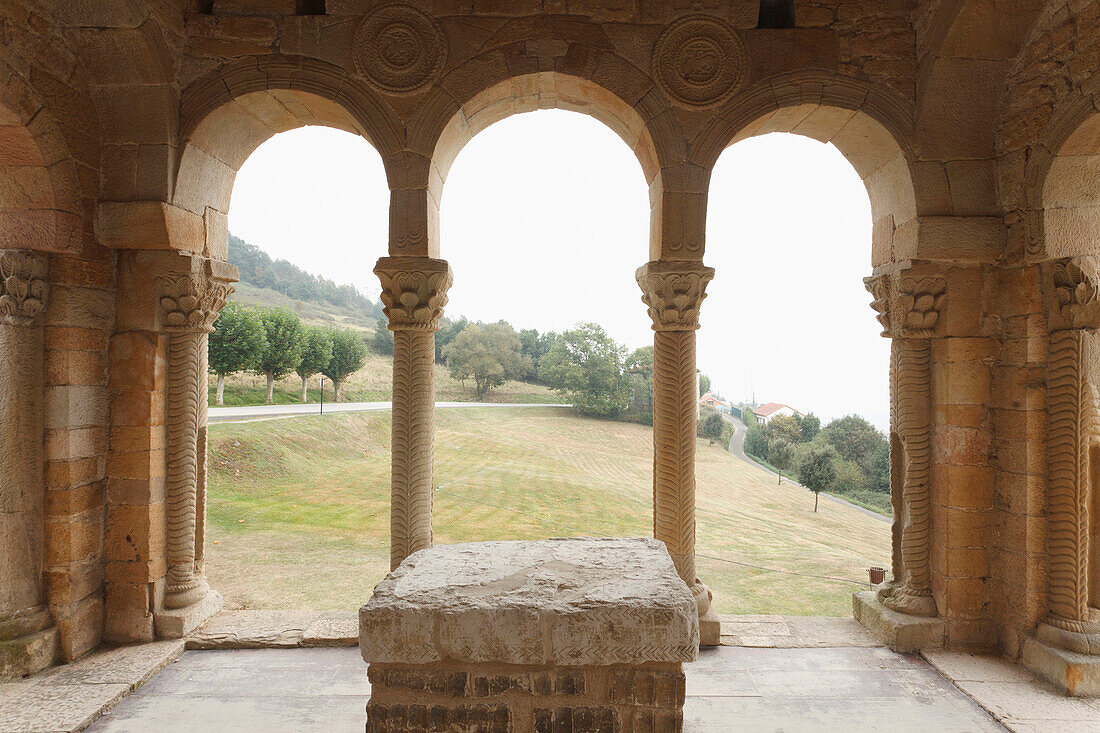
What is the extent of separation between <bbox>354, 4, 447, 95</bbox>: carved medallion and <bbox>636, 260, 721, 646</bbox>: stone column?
2.14 meters

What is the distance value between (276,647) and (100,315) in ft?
8.64

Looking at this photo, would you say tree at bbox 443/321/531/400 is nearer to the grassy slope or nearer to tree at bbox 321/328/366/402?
the grassy slope

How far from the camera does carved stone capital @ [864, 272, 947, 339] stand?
405cm

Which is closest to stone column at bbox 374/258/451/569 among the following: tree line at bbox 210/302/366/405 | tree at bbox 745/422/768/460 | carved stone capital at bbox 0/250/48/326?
carved stone capital at bbox 0/250/48/326

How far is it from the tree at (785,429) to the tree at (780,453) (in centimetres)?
72

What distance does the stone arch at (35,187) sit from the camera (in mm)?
3668

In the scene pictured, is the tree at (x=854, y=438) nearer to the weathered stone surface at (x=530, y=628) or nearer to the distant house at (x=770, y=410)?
the distant house at (x=770, y=410)

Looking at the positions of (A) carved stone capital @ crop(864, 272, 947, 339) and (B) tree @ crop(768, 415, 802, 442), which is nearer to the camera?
(A) carved stone capital @ crop(864, 272, 947, 339)

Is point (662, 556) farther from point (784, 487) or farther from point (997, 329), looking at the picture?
point (784, 487)

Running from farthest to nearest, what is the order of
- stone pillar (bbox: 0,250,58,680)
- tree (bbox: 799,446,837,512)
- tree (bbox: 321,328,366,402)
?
tree (bbox: 321,328,366,402)
tree (bbox: 799,446,837,512)
stone pillar (bbox: 0,250,58,680)

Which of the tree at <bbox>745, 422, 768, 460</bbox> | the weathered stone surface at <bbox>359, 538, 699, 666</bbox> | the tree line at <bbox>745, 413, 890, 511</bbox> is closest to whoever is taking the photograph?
the weathered stone surface at <bbox>359, 538, 699, 666</bbox>

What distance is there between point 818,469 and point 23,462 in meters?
11.8

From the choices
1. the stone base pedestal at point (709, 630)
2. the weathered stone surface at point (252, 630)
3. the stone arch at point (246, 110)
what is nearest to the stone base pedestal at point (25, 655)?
the weathered stone surface at point (252, 630)

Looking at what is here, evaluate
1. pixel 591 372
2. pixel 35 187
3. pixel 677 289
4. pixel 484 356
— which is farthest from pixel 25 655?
pixel 484 356
